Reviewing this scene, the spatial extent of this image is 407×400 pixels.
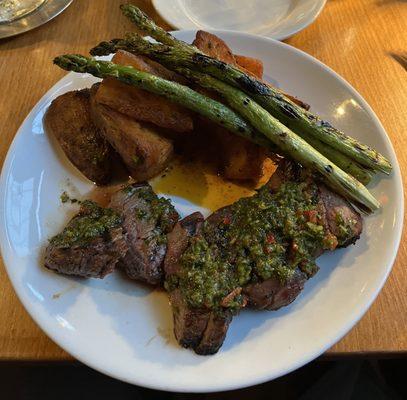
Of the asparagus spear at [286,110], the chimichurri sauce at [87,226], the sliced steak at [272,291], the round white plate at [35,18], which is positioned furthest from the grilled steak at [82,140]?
the round white plate at [35,18]

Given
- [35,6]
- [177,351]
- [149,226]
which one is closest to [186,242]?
[149,226]

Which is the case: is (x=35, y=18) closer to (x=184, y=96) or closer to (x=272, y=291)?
(x=184, y=96)

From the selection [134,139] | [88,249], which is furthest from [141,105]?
[88,249]

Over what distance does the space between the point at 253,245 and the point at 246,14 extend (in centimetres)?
195

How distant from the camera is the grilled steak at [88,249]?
1.70m

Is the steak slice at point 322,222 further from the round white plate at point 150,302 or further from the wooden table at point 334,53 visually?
the wooden table at point 334,53

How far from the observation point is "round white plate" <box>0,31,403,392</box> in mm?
1595

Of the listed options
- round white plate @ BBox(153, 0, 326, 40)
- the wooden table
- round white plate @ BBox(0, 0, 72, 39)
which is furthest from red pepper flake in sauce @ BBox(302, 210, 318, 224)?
round white plate @ BBox(0, 0, 72, 39)

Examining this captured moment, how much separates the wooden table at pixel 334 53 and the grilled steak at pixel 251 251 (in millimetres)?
491

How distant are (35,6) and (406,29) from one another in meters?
2.62

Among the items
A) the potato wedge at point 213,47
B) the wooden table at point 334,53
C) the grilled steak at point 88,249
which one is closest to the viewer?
Result: the grilled steak at point 88,249

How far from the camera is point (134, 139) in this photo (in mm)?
1992

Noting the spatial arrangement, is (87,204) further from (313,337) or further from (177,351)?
(313,337)

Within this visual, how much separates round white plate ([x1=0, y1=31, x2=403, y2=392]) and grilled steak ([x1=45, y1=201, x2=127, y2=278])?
102 mm
